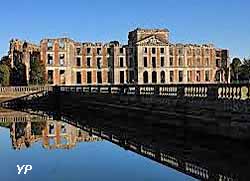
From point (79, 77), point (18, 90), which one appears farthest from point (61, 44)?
point (18, 90)

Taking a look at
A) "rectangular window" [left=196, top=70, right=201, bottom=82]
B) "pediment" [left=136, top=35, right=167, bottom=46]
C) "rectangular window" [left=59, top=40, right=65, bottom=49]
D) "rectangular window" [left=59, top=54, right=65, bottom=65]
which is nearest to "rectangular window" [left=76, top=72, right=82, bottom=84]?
"rectangular window" [left=59, top=54, right=65, bottom=65]

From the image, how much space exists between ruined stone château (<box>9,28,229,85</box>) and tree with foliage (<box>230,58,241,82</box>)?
162 inches

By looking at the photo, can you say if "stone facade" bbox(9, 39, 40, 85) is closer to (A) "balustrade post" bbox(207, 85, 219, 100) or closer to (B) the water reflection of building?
(B) the water reflection of building

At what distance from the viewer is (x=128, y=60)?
10062 centimetres

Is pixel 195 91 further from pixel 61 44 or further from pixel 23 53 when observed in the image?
pixel 61 44

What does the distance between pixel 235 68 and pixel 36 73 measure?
49.1 m

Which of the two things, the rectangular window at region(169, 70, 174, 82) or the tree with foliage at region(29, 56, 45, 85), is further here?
the rectangular window at region(169, 70, 174, 82)

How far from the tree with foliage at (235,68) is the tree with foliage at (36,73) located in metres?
43.6

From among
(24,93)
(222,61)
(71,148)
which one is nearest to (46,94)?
(24,93)

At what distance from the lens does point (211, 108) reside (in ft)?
62.5

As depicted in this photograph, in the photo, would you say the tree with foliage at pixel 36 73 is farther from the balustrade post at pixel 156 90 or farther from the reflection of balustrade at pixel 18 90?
the balustrade post at pixel 156 90

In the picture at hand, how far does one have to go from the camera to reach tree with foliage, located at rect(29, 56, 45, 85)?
85.6 metres

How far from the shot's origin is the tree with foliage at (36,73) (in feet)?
281

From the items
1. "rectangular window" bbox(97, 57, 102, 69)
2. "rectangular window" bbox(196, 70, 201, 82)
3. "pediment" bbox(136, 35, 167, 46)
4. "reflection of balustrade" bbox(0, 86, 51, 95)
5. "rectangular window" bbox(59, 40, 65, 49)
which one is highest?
"pediment" bbox(136, 35, 167, 46)
